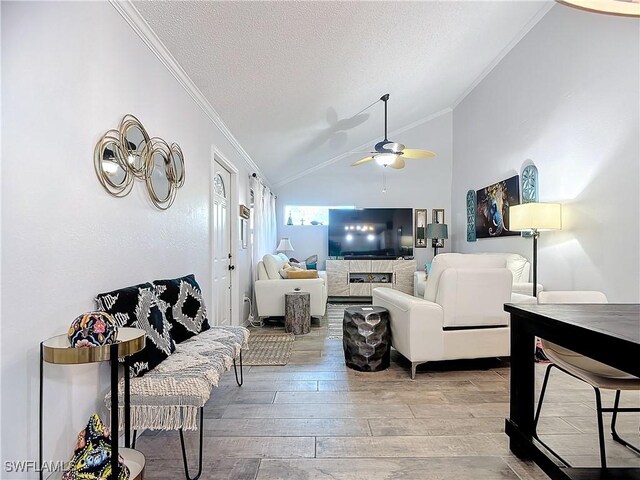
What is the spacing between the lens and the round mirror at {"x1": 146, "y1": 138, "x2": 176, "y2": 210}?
2.29 meters

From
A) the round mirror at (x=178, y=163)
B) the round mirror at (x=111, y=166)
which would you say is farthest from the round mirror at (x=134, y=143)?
the round mirror at (x=178, y=163)

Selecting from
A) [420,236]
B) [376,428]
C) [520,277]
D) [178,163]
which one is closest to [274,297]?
[178,163]

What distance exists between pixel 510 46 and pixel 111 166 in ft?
18.5

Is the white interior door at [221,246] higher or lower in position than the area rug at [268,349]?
higher

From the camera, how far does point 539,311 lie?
1722mm

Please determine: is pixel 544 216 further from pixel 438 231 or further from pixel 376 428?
pixel 438 231

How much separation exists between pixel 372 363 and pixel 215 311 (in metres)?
1.64

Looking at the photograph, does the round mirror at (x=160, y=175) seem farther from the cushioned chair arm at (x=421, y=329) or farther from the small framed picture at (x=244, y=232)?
the small framed picture at (x=244, y=232)

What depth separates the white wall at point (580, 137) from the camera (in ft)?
10.6

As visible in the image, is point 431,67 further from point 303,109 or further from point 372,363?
point 372,363

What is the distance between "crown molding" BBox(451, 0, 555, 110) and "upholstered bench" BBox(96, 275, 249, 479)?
17.2 feet

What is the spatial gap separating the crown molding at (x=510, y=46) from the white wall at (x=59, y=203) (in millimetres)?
4735

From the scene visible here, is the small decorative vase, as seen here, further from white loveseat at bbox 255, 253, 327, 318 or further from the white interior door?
white loveseat at bbox 255, 253, 327, 318

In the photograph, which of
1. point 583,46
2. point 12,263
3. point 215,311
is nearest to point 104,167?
point 12,263
